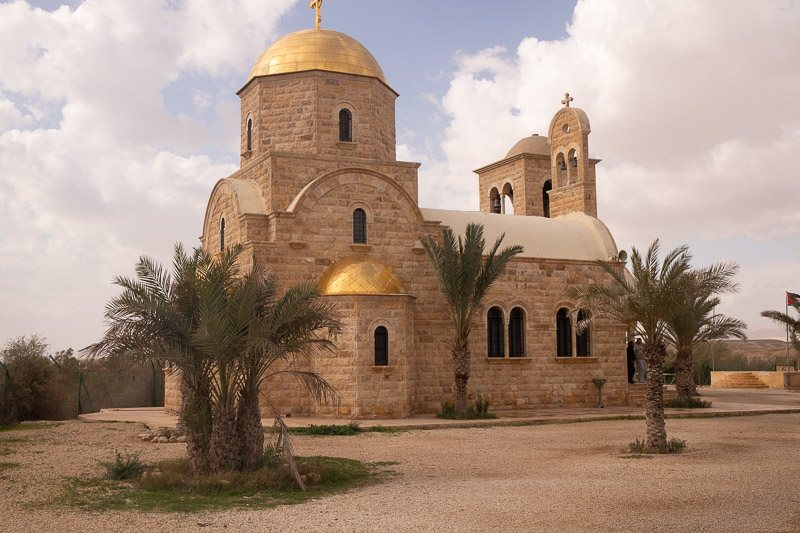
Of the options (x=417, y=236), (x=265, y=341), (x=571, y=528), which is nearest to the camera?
(x=571, y=528)

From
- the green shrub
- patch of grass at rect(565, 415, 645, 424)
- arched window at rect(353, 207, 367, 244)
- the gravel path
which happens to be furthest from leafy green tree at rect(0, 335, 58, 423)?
patch of grass at rect(565, 415, 645, 424)

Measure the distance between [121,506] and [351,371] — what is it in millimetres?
8884

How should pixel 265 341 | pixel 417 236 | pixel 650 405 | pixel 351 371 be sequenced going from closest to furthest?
pixel 265 341 < pixel 650 405 < pixel 351 371 < pixel 417 236

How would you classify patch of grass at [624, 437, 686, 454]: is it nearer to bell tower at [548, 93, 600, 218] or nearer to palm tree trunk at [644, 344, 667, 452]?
palm tree trunk at [644, 344, 667, 452]

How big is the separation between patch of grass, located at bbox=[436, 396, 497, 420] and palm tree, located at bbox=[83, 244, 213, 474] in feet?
28.3

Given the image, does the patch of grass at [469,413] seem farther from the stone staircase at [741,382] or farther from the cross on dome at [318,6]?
the stone staircase at [741,382]

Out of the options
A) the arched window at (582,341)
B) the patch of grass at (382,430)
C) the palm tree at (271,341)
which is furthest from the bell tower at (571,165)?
the palm tree at (271,341)

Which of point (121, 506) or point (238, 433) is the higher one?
point (238, 433)

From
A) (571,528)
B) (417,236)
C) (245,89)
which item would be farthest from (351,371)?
(571,528)

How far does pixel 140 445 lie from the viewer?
510 inches

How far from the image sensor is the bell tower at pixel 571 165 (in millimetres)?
22766

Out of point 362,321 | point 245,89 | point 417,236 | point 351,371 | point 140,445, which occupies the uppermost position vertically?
point 245,89

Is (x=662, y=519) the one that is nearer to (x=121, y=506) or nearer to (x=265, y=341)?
(x=265, y=341)

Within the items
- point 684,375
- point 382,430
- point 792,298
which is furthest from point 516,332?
point 792,298
